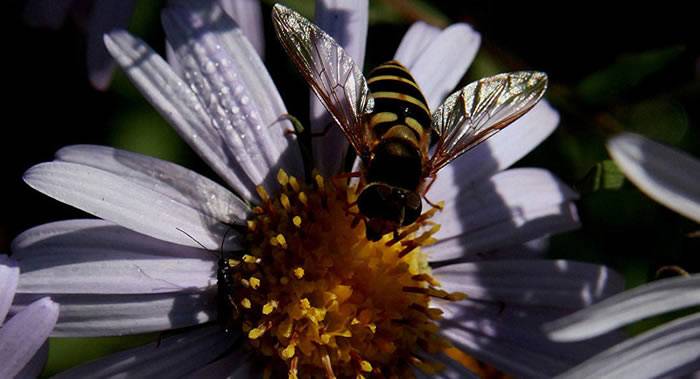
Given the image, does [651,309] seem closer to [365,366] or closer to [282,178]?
[365,366]

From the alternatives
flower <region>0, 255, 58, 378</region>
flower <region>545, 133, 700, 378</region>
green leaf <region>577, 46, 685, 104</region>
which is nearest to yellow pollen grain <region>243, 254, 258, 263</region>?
flower <region>0, 255, 58, 378</region>

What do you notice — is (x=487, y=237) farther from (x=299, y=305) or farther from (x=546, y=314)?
(x=299, y=305)

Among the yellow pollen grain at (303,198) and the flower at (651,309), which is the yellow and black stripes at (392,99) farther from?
the flower at (651,309)

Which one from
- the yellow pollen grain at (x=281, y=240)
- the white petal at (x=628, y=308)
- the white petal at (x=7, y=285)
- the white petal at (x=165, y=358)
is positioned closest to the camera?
the white petal at (x=628, y=308)

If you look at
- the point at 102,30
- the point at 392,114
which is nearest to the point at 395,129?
the point at 392,114

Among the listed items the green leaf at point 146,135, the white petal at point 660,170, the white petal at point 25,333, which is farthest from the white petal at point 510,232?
the white petal at point 25,333
